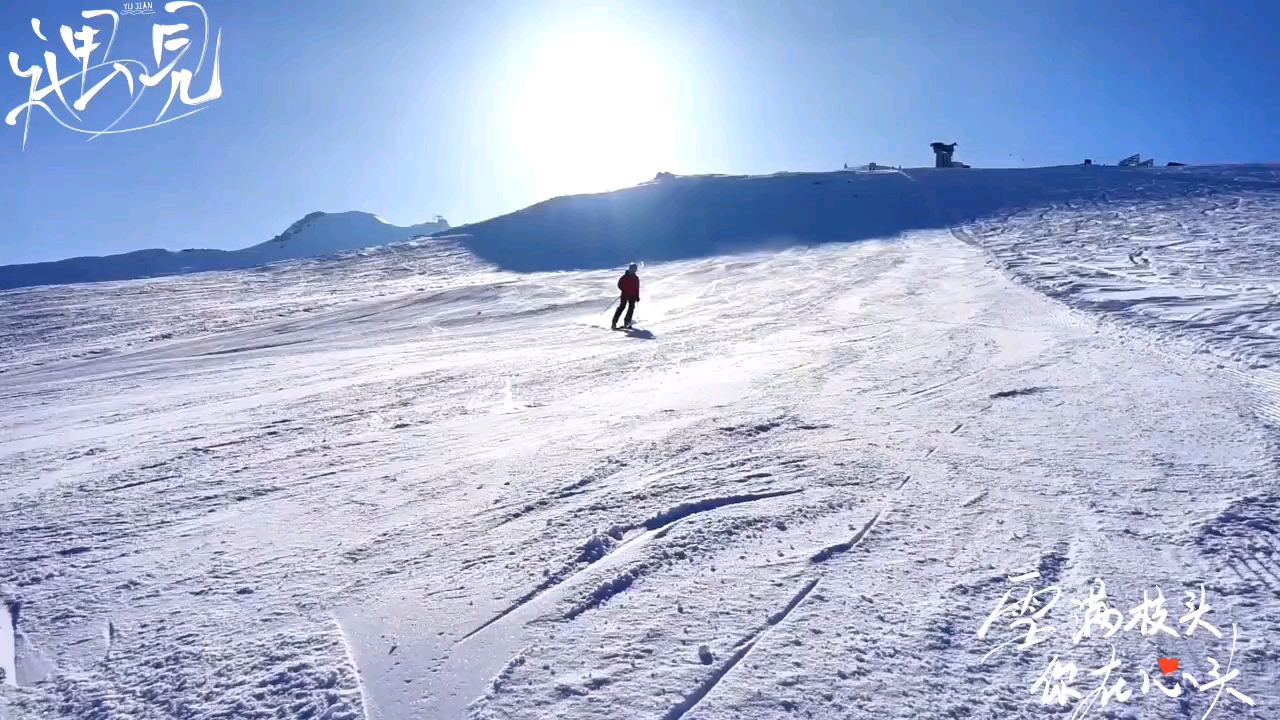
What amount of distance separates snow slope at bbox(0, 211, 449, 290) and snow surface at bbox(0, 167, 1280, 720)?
2315 cm

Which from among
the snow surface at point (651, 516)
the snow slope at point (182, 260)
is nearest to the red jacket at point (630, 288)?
the snow surface at point (651, 516)

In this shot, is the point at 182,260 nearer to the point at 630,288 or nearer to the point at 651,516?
the point at 630,288

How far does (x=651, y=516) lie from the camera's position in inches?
167

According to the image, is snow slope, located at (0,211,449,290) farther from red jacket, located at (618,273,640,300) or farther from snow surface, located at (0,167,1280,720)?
snow surface, located at (0,167,1280,720)

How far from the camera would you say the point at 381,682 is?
9.52 ft

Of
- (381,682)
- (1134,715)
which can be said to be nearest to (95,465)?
(381,682)

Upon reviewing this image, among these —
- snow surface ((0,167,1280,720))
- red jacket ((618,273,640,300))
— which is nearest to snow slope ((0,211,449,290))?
red jacket ((618,273,640,300))

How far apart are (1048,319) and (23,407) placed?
13.4m

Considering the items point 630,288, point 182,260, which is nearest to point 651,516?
point 630,288

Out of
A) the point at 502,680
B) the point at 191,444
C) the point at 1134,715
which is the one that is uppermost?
the point at 191,444

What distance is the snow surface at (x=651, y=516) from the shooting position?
288cm

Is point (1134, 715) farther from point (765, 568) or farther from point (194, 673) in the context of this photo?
point (194, 673)

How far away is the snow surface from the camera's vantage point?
9.46 feet

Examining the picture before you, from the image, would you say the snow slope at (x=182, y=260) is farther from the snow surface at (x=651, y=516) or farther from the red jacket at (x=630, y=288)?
the snow surface at (x=651, y=516)
